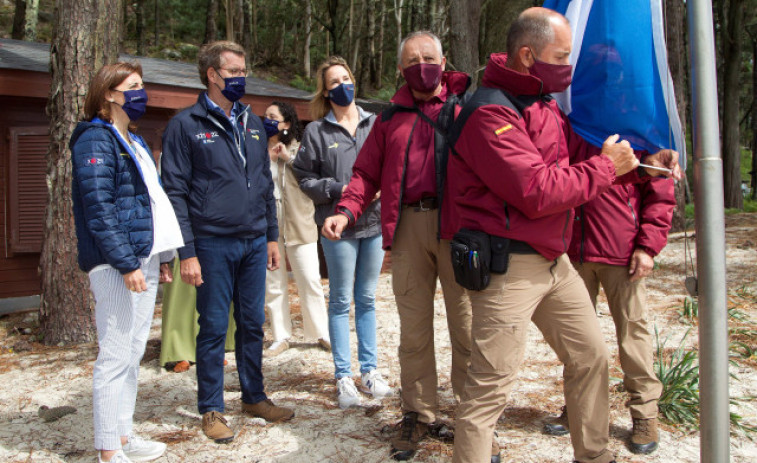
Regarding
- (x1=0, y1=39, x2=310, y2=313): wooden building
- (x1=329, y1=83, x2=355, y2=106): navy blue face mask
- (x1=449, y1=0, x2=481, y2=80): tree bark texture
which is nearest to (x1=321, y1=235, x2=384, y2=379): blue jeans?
(x1=329, y1=83, x2=355, y2=106): navy blue face mask

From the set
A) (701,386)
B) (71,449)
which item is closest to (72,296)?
(71,449)

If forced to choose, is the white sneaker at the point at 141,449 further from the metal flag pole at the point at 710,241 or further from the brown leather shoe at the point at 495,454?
the metal flag pole at the point at 710,241

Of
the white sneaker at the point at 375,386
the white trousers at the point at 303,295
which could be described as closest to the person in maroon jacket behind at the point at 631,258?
the white sneaker at the point at 375,386

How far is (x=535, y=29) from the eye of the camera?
8.59 feet

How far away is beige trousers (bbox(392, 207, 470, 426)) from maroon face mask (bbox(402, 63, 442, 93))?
0.67m

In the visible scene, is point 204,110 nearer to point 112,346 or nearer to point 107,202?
point 107,202

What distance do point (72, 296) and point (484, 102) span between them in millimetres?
4873

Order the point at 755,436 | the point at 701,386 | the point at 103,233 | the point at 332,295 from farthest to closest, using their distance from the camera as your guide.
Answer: the point at 332,295
the point at 755,436
the point at 103,233
the point at 701,386

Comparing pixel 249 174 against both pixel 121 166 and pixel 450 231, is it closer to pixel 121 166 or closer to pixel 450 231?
pixel 121 166

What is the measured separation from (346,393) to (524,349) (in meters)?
1.78

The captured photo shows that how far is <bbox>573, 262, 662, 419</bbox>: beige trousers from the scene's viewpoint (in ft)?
11.3

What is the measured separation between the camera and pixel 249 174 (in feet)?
12.4

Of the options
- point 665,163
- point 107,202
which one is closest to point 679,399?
point 665,163

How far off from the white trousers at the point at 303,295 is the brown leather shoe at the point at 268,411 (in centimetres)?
156
